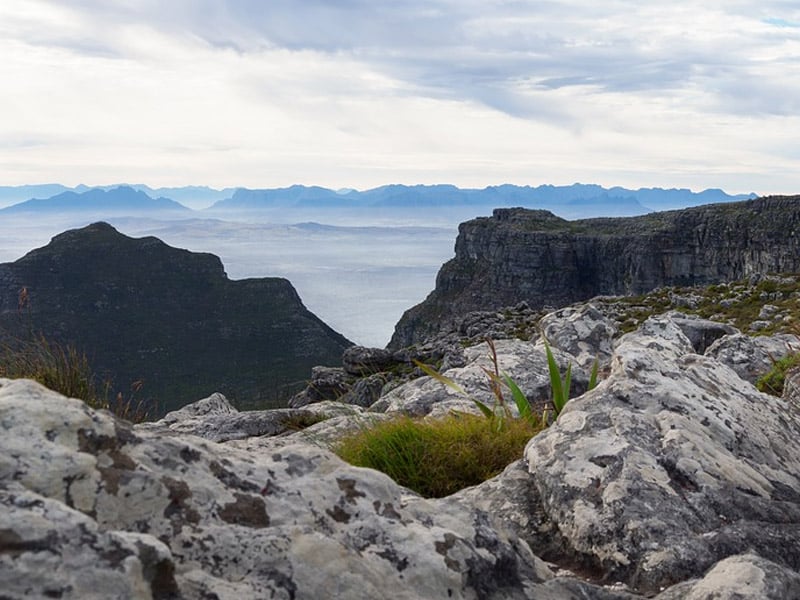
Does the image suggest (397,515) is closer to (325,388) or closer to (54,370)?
(54,370)

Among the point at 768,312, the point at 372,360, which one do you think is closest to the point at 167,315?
the point at 372,360

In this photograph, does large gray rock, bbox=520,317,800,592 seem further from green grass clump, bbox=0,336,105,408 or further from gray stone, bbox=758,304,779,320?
gray stone, bbox=758,304,779,320

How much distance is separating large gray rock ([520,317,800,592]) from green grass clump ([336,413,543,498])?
1.85 ft

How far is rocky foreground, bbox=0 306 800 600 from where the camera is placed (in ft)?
9.75

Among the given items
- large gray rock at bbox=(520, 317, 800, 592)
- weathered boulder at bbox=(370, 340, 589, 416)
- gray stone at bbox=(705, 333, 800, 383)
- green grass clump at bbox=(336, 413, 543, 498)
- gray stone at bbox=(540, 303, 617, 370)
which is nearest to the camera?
large gray rock at bbox=(520, 317, 800, 592)

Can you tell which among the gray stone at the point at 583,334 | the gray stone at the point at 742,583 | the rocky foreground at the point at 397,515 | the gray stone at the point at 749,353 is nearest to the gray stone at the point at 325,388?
the gray stone at the point at 583,334

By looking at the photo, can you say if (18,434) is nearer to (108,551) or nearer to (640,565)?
(108,551)

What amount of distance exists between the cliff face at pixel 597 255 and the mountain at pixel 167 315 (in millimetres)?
24501

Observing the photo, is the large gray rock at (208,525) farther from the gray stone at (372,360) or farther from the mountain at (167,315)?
the mountain at (167,315)

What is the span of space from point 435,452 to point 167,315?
158 metres

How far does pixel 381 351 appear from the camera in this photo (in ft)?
123

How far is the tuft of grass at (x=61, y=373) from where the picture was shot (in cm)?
829

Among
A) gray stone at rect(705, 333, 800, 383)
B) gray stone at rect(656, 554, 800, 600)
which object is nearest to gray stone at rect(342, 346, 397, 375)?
gray stone at rect(705, 333, 800, 383)

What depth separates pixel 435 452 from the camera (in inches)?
247
